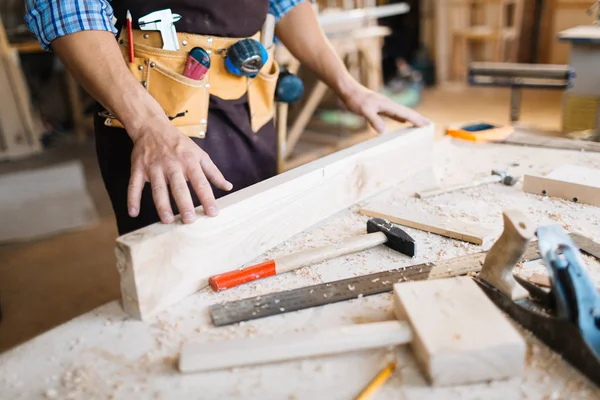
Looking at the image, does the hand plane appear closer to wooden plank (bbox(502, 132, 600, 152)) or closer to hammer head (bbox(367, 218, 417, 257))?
hammer head (bbox(367, 218, 417, 257))

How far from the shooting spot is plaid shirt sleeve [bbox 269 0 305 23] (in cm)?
168

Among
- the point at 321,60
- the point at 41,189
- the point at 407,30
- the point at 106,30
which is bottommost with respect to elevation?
the point at 41,189

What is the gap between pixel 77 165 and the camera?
427 cm

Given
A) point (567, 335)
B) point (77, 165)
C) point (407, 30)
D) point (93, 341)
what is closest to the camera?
point (567, 335)

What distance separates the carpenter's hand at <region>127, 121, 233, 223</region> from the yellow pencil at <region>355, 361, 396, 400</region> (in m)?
0.42

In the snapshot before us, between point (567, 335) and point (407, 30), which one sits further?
point (407, 30)

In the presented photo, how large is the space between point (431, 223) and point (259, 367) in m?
0.56

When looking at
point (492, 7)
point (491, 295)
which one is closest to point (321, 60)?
point (491, 295)

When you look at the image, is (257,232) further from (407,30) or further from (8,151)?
(407,30)

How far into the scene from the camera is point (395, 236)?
1.08 meters

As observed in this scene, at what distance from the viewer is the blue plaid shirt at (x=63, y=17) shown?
1121 mm

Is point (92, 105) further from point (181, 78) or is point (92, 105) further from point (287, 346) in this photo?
point (287, 346)

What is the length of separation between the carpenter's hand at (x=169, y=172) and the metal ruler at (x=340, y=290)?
0.18 m

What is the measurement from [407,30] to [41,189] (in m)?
4.97
